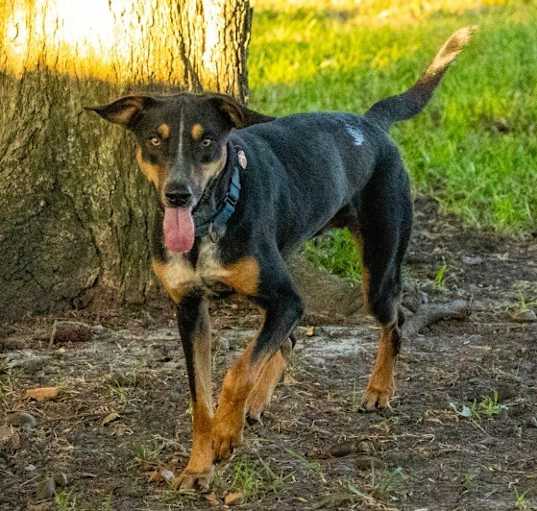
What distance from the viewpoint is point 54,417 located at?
552 centimetres

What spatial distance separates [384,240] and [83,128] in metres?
1.56

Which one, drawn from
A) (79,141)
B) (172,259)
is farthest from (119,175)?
(172,259)

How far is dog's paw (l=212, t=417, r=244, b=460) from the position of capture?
15.9 ft

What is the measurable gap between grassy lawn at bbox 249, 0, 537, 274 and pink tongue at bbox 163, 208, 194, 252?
2591 millimetres

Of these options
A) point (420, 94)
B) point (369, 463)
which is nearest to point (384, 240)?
point (420, 94)

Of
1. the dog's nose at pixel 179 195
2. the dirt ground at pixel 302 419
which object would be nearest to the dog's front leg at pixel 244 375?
the dirt ground at pixel 302 419

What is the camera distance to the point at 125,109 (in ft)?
16.6

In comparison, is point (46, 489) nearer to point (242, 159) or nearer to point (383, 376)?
point (242, 159)

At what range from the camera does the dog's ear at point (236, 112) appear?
4.92 m

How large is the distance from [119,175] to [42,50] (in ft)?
2.23

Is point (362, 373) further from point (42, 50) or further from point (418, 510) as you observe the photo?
point (42, 50)

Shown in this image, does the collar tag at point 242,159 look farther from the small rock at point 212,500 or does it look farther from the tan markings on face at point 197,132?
the small rock at point 212,500

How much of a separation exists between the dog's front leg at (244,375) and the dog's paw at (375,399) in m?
0.82

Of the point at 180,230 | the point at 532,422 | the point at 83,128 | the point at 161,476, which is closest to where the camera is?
the point at 180,230
